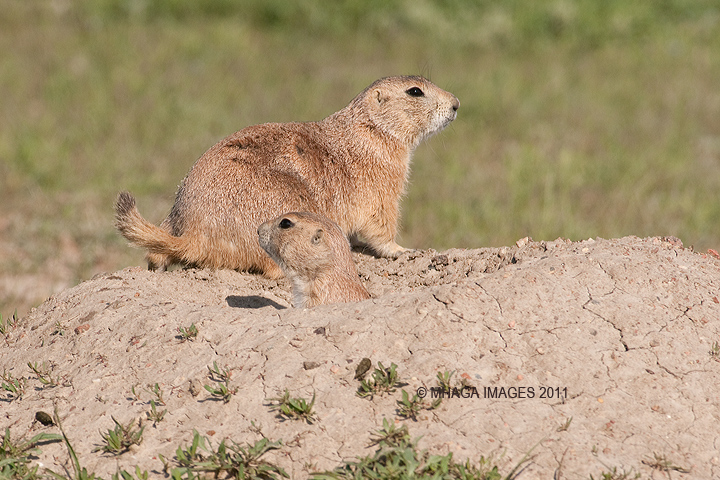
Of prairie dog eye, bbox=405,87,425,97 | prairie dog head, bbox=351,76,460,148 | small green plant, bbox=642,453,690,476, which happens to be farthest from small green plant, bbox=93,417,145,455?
prairie dog eye, bbox=405,87,425,97

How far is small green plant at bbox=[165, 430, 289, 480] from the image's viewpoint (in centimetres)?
311

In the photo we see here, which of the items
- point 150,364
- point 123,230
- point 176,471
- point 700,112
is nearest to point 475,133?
point 700,112

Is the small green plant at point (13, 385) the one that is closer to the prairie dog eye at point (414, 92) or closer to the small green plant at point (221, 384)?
the small green plant at point (221, 384)

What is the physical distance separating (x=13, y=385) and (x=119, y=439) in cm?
87

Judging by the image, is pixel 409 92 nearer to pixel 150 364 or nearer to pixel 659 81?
pixel 150 364

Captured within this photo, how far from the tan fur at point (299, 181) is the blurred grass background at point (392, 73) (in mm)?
2236

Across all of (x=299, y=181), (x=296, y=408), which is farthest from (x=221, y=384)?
(x=299, y=181)

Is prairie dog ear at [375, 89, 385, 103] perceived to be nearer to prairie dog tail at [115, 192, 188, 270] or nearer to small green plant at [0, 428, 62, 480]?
prairie dog tail at [115, 192, 188, 270]

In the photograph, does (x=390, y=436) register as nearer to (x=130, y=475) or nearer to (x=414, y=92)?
(x=130, y=475)

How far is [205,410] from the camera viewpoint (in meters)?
3.47

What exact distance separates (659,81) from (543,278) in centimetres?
1016

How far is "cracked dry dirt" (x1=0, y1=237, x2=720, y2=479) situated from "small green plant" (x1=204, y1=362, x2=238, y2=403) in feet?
0.10

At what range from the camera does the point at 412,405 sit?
3.33 m

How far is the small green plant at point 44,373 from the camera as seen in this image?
3862mm
